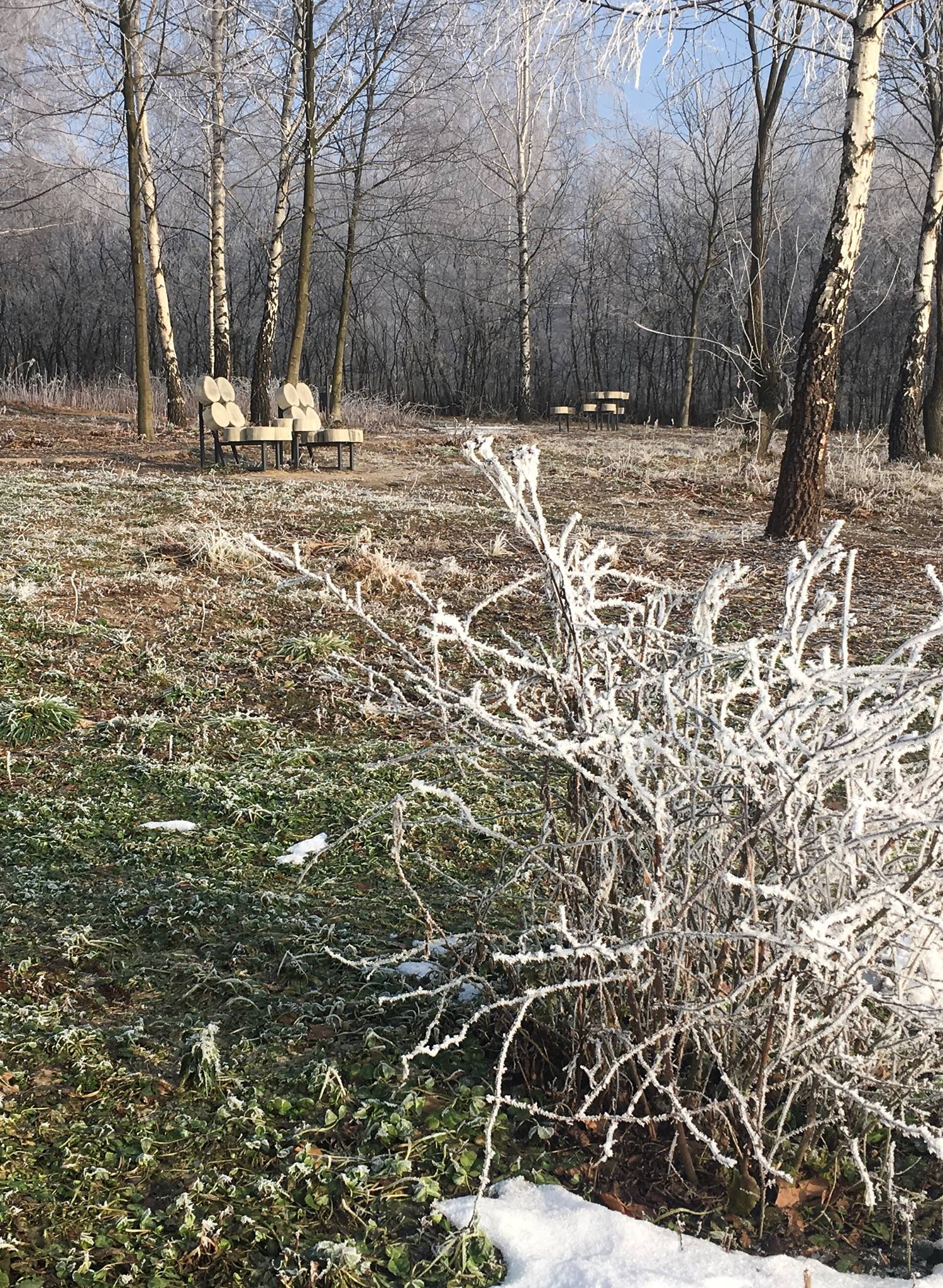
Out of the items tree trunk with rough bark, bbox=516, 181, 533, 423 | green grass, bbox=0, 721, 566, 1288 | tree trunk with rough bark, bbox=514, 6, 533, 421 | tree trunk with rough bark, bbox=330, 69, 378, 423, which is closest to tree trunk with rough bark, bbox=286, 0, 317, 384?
tree trunk with rough bark, bbox=330, 69, 378, 423

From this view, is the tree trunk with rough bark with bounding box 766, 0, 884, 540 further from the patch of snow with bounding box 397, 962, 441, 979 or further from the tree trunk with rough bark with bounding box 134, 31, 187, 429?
the tree trunk with rough bark with bounding box 134, 31, 187, 429

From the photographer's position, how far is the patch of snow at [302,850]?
122 inches

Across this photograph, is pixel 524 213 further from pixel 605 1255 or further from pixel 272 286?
pixel 605 1255

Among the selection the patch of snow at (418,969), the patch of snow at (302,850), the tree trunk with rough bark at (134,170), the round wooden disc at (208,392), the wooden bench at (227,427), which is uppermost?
the tree trunk with rough bark at (134,170)

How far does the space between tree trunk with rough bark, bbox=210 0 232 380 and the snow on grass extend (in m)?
12.6

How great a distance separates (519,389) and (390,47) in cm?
912

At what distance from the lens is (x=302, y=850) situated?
10.4ft

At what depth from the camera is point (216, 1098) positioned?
2008mm

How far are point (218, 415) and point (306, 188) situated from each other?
436 cm

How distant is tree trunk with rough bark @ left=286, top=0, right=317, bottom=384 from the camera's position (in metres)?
12.8

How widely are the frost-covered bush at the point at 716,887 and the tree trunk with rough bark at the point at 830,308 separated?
5830 mm

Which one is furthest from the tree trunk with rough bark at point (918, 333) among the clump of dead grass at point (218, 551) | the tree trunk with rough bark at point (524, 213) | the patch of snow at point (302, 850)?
the patch of snow at point (302, 850)

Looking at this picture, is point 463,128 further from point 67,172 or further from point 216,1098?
point 216,1098

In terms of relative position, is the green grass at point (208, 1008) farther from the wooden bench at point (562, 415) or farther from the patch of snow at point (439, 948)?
the wooden bench at point (562, 415)
